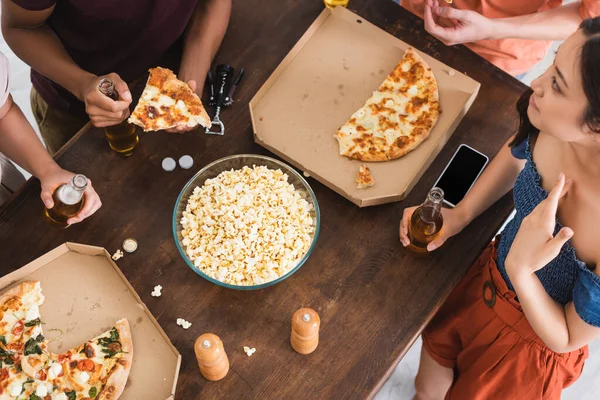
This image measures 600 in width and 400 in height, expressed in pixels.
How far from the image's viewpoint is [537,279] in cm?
164

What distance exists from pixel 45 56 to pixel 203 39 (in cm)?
53

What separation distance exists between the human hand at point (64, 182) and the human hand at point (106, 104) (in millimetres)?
192

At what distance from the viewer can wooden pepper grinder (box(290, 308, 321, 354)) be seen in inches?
59.6

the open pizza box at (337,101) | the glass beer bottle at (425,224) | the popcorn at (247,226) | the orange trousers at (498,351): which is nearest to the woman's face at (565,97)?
the glass beer bottle at (425,224)

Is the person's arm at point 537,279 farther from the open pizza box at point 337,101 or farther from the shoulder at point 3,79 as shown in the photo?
the shoulder at point 3,79

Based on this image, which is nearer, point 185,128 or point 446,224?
point 446,224

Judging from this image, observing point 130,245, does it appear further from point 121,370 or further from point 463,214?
point 463,214

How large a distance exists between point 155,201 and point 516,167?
3.85ft

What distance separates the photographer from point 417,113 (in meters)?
2.05

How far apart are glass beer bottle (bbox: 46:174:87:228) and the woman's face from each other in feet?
4.28

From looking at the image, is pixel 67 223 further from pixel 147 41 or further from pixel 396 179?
pixel 396 179

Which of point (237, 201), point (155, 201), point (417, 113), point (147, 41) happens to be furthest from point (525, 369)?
point (147, 41)

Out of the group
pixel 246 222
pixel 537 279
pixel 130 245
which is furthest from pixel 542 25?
pixel 130 245

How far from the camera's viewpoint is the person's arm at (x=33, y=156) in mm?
1824
